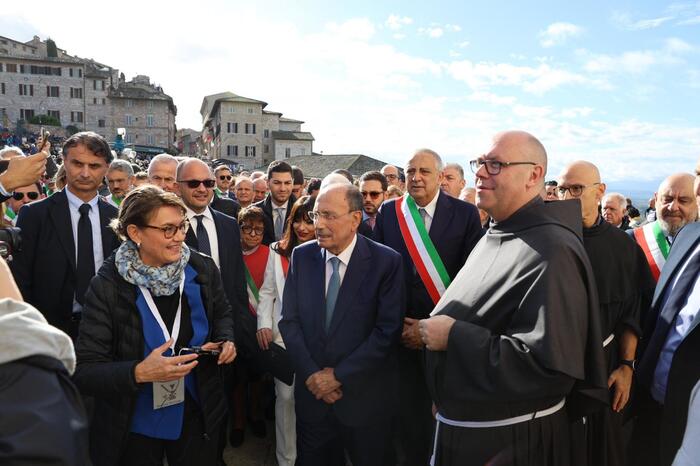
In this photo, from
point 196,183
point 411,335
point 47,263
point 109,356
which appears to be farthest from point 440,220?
point 47,263

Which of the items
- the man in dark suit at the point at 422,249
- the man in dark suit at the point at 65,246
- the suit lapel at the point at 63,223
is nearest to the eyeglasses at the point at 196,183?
the man in dark suit at the point at 65,246

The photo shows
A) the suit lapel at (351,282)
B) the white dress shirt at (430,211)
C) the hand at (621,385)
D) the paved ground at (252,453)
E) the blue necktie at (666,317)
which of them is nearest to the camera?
the blue necktie at (666,317)

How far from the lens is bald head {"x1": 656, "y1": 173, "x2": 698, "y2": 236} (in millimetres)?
3959

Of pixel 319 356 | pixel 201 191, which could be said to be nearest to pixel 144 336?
pixel 319 356

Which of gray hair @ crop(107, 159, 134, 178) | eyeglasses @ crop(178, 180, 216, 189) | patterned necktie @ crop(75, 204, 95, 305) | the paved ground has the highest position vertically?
gray hair @ crop(107, 159, 134, 178)

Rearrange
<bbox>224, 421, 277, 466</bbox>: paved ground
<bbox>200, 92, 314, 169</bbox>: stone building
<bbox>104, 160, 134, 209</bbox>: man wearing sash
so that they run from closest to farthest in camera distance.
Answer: <bbox>224, 421, 277, 466</bbox>: paved ground, <bbox>104, 160, 134, 209</bbox>: man wearing sash, <bbox>200, 92, 314, 169</bbox>: stone building

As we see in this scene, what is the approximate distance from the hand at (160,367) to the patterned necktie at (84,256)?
1270mm

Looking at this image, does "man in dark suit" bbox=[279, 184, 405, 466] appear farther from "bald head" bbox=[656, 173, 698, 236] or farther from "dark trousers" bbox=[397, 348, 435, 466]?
"bald head" bbox=[656, 173, 698, 236]

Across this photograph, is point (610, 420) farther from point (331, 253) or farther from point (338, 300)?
point (331, 253)

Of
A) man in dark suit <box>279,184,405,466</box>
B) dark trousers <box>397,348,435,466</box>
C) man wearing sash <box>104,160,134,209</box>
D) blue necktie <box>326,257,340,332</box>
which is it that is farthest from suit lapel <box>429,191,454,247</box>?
man wearing sash <box>104,160,134,209</box>

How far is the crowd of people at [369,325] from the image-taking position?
208cm

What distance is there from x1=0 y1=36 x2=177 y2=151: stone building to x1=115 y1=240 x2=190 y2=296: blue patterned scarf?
70.6 meters

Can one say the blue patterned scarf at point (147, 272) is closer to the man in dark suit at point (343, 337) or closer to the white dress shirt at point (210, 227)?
the man in dark suit at point (343, 337)

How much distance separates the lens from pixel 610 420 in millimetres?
2951
